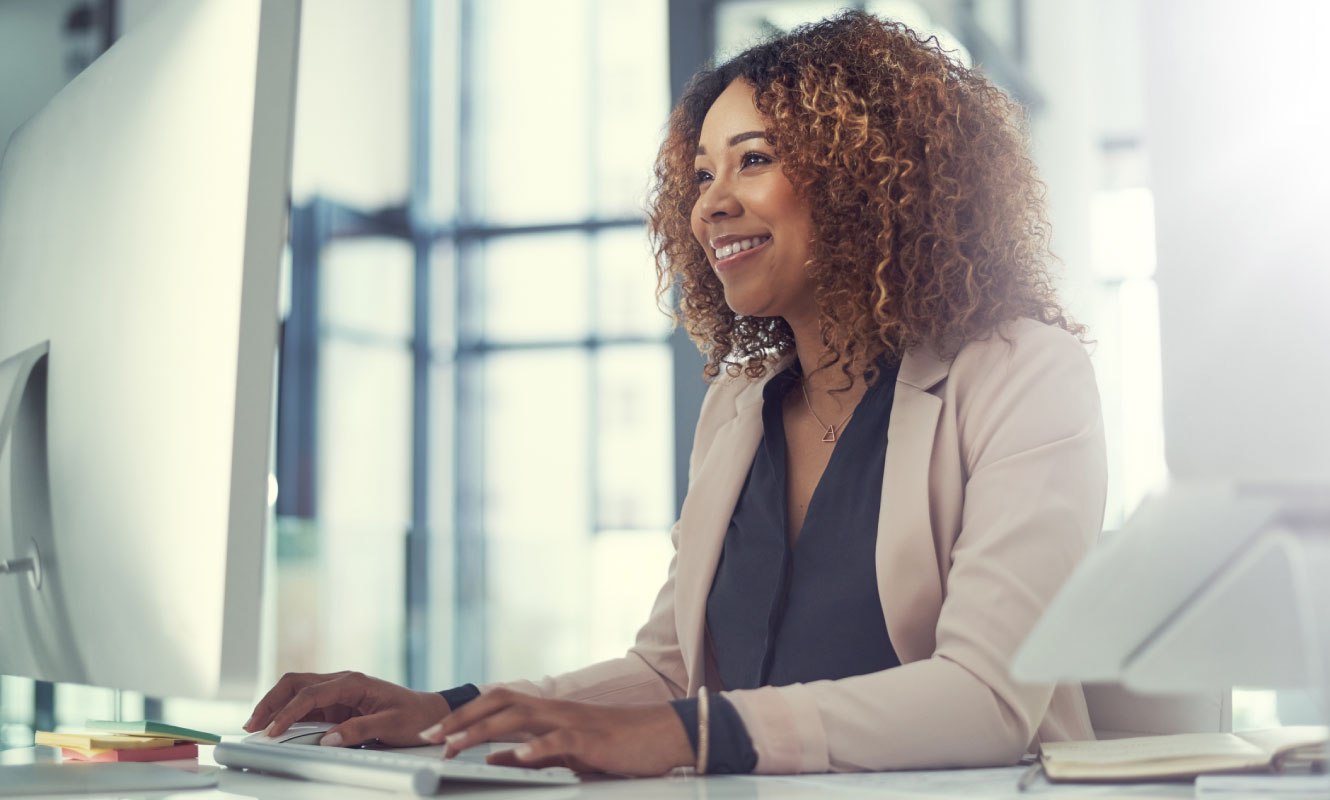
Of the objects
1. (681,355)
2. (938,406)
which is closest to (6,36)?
(938,406)

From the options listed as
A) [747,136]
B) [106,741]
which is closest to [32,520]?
[106,741]

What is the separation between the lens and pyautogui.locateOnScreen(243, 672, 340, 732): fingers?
117 centimetres

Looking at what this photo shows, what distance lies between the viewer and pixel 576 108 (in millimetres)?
6559

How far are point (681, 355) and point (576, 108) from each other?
2069 mm

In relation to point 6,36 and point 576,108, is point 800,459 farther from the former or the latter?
point 576,108

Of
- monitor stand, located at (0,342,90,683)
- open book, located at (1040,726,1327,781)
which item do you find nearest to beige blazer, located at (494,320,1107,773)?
open book, located at (1040,726,1327,781)

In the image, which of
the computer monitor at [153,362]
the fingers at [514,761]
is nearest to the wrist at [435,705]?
the fingers at [514,761]

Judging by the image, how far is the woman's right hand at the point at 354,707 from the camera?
1.13 m

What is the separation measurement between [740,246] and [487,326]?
16.8 feet

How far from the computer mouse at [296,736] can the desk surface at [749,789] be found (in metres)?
0.09

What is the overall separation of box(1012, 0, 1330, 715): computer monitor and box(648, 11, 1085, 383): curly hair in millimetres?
656

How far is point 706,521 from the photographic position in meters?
1.55

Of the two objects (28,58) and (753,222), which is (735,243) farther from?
(28,58)

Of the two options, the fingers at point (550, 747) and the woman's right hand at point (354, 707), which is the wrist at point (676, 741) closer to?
the fingers at point (550, 747)
